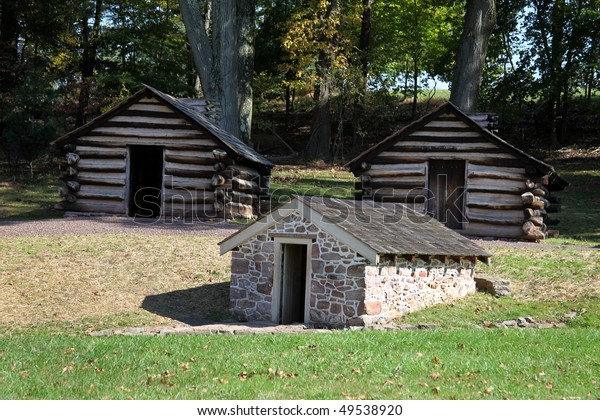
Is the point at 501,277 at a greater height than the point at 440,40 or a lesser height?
lesser

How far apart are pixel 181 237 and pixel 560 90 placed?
25152mm

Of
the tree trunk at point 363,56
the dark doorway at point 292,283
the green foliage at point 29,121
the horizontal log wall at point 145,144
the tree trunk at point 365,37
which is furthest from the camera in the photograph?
the tree trunk at point 365,37

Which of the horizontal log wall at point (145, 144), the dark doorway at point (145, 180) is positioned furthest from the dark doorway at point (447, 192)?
the dark doorway at point (145, 180)

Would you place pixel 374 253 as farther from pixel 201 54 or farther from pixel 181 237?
pixel 201 54

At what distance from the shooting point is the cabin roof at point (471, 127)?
76.7 feet

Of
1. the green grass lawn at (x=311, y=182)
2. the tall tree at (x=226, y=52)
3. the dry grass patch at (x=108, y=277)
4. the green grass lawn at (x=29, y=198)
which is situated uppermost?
the tall tree at (x=226, y=52)

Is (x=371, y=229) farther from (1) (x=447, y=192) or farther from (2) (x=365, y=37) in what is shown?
(2) (x=365, y=37)

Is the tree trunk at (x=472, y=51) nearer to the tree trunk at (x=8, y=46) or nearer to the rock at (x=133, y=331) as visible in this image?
the rock at (x=133, y=331)

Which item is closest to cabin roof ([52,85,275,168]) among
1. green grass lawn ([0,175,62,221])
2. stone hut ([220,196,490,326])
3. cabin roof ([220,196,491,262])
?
green grass lawn ([0,175,62,221])

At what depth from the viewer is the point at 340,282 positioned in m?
15.8

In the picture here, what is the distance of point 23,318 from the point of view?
15.6 metres

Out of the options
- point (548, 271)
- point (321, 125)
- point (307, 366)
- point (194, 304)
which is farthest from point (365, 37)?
point (307, 366)
